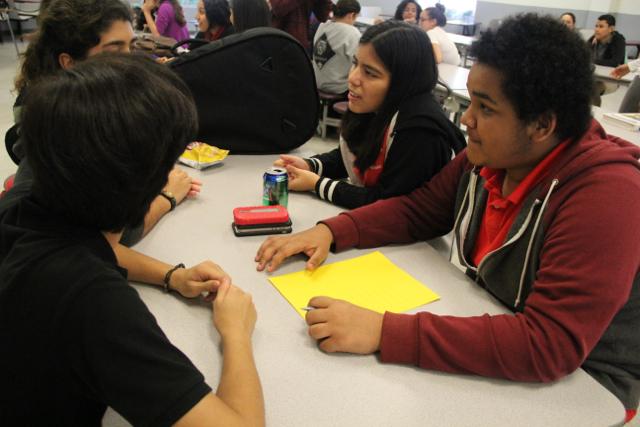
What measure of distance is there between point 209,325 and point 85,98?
46cm

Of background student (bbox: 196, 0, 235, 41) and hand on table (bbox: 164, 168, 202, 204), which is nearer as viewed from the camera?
hand on table (bbox: 164, 168, 202, 204)

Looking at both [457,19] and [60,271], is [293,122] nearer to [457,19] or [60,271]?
[60,271]

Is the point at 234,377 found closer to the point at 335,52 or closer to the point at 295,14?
the point at 335,52

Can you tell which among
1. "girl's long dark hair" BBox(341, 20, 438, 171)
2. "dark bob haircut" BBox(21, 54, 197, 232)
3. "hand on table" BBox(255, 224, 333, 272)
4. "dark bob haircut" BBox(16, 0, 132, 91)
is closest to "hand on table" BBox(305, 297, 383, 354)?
"hand on table" BBox(255, 224, 333, 272)

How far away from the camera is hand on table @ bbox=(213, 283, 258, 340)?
83cm

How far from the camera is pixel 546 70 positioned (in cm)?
87

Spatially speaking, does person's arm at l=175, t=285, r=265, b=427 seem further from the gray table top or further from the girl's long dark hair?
the girl's long dark hair

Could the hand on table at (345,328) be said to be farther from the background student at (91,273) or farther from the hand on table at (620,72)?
the hand on table at (620,72)

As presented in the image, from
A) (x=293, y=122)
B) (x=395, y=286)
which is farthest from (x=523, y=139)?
(x=293, y=122)

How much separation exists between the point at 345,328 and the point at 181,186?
2.45 ft

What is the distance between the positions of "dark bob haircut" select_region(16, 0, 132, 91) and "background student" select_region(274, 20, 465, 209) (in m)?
0.71

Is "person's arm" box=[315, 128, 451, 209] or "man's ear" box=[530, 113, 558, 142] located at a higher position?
"man's ear" box=[530, 113, 558, 142]

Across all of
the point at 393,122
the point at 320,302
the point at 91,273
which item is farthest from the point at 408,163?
the point at 91,273

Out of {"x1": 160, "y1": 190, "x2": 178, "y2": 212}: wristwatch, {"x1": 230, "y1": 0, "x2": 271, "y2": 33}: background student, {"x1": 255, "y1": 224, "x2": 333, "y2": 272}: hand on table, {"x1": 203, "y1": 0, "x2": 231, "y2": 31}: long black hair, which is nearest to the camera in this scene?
{"x1": 255, "y1": 224, "x2": 333, "y2": 272}: hand on table
